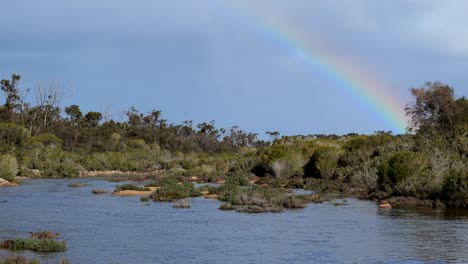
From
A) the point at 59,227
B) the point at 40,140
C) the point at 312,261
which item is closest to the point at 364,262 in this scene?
the point at 312,261

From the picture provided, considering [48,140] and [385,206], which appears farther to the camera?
[48,140]

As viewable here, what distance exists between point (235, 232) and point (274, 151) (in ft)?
137

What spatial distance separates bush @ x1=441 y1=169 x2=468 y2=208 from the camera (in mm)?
35250

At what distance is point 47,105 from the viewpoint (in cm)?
11375

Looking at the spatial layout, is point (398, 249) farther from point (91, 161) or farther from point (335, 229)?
point (91, 161)

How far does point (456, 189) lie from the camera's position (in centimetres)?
3578

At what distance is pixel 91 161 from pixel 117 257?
6197cm

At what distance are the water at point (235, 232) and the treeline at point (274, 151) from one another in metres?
4.67

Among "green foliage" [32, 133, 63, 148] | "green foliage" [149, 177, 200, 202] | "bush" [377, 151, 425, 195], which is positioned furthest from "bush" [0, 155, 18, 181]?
"green foliage" [32, 133, 63, 148]

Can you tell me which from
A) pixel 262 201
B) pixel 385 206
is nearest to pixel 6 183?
pixel 262 201

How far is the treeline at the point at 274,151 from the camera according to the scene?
41.4m

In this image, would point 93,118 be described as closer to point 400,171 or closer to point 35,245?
point 400,171

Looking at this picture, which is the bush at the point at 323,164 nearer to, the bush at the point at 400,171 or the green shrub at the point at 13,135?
the bush at the point at 400,171

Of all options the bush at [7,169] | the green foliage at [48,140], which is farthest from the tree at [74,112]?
the bush at [7,169]
